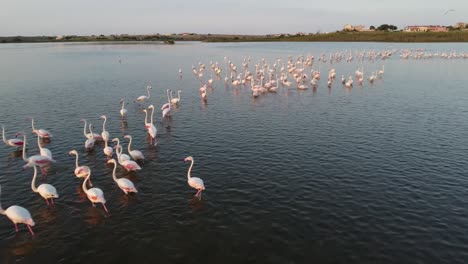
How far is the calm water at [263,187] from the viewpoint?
13.8m

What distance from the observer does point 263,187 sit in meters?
18.8

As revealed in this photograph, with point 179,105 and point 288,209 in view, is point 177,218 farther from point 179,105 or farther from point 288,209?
point 179,105

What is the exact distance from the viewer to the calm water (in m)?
13.8

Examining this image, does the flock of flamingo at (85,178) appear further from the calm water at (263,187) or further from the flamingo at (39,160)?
the calm water at (263,187)

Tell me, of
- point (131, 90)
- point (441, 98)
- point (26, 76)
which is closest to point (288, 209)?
point (441, 98)

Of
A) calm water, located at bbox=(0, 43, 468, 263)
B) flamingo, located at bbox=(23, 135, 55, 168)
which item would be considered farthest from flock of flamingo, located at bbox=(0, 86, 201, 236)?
calm water, located at bbox=(0, 43, 468, 263)

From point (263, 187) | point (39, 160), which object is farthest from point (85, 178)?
point (263, 187)

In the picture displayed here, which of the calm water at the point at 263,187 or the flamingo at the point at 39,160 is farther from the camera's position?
the flamingo at the point at 39,160

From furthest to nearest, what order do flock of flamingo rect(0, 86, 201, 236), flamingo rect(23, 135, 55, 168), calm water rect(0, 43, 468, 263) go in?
flamingo rect(23, 135, 55, 168)
flock of flamingo rect(0, 86, 201, 236)
calm water rect(0, 43, 468, 263)

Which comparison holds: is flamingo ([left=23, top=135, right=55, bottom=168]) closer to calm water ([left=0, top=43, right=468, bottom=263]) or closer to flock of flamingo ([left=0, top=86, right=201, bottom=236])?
flock of flamingo ([left=0, top=86, right=201, bottom=236])

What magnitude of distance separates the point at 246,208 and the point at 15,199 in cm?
Result: 1185

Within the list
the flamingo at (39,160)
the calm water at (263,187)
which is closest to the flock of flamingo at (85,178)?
the flamingo at (39,160)

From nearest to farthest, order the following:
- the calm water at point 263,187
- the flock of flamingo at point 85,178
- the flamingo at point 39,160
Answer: the calm water at point 263,187, the flock of flamingo at point 85,178, the flamingo at point 39,160

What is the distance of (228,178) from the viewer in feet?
65.5
